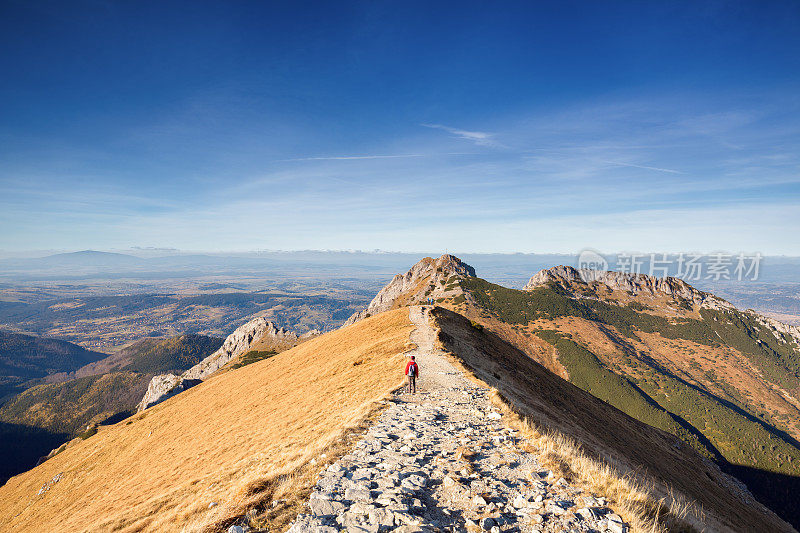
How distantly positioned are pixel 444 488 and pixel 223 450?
2377 cm

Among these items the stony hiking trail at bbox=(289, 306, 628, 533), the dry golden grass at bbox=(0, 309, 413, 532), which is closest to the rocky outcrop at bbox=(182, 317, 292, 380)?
the dry golden grass at bbox=(0, 309, 413, 532)

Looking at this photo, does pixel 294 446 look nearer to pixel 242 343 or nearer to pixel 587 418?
pixel 587 418

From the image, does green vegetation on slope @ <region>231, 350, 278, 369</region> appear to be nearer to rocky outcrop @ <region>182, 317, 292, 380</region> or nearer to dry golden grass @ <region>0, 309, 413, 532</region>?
rocky outcrop @ <region>182, 317, 292, 380</region>

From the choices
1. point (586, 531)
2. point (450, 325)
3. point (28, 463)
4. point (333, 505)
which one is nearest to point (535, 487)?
point (586, 531)

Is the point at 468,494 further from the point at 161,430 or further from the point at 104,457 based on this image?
the point at 104,457

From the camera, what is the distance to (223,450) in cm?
2633

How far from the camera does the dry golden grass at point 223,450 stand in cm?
1335

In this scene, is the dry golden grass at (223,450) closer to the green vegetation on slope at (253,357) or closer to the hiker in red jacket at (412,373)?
the hiker in red jacket at (412,373)

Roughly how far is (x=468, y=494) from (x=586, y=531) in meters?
3.21

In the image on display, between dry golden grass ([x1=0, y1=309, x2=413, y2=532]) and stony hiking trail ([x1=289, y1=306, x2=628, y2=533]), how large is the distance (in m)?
1.44

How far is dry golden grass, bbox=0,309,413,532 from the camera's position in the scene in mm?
13352

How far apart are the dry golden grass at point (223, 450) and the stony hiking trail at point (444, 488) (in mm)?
1437

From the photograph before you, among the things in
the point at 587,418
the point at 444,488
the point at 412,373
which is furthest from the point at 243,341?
the point at 444,488

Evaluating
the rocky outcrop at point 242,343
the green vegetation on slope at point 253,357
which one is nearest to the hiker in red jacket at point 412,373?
the green vegetation on slope at point 253,357
